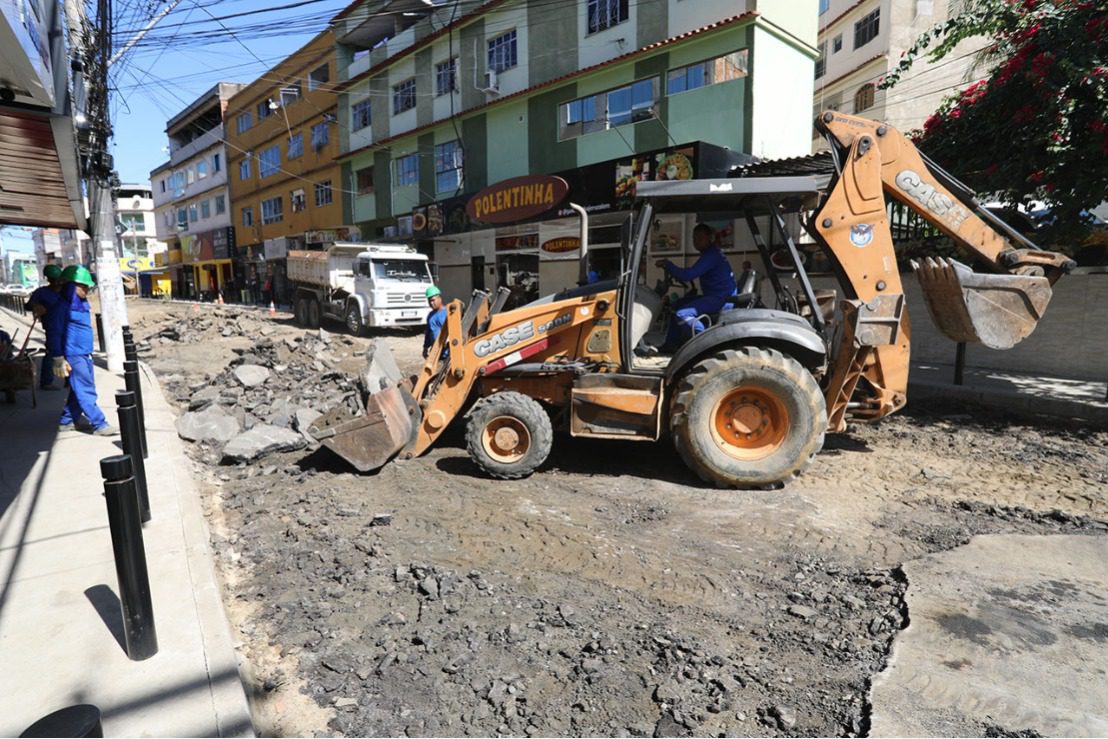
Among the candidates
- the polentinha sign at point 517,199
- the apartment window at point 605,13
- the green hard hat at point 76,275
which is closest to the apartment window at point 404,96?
the polentinha sign at point 517,199

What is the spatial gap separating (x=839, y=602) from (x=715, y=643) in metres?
0.83

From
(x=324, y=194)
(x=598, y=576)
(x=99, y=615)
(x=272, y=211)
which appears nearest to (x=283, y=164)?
(x=272, y=211)

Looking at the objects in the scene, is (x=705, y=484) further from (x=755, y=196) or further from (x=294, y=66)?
(x=294, y=66)

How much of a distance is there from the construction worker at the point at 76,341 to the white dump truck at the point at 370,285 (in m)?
10.2

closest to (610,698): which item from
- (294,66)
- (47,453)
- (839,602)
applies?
(839,602)

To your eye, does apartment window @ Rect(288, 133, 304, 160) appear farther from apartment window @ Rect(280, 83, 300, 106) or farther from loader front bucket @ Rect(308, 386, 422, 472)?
loader front bucket @ Rect(308, 386, 422, 472)

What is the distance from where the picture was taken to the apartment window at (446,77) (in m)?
22.2

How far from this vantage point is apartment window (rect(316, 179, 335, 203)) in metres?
30.0

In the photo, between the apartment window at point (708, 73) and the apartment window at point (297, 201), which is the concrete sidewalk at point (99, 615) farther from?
the apartment window at point (297, 201)

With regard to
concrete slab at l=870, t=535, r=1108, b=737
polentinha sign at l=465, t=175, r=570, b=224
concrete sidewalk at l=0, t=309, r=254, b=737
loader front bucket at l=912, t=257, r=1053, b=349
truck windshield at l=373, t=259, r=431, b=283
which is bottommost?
concrete slab at l=870, t=535, r=1108, b=737

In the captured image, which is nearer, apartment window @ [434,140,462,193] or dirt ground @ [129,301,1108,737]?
dirt ground @ [129,301,1108,737]

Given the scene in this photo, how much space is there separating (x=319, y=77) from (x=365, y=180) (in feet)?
22.5

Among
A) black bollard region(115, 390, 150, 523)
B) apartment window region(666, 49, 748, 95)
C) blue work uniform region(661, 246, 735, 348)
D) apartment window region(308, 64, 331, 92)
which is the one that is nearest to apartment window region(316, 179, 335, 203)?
apartment window region(308, 64, 331, 92)

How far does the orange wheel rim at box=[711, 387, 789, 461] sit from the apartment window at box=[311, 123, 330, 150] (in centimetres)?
2990
